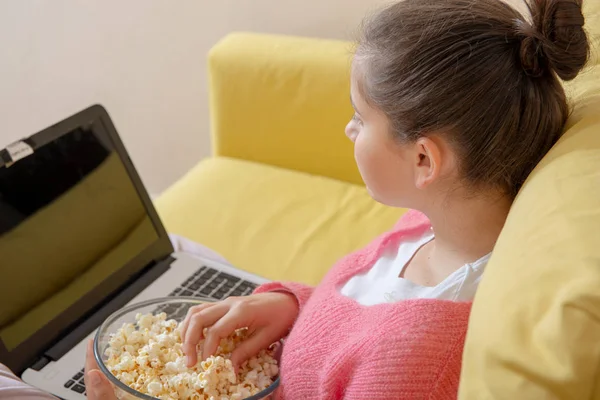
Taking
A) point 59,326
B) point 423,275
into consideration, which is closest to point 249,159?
point 59,326

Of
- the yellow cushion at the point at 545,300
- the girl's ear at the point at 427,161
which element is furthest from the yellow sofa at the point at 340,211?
the girl's ear at the point at 427,161

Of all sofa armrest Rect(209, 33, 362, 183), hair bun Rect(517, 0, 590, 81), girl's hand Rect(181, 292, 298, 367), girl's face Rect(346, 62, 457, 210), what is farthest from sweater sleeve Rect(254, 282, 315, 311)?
sofa armrest Rect(209, 33, 362, 183)

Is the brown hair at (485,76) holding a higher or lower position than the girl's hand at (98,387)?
higher

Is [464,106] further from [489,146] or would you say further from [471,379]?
[471,379]

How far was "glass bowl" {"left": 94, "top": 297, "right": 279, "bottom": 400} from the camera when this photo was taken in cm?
82

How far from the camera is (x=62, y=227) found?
1.17m

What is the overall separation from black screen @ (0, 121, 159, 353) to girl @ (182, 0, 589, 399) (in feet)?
1.08

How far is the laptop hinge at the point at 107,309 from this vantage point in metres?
1.07

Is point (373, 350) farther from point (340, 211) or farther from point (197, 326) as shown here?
point (340, 211)

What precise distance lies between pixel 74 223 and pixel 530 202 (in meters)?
0.83

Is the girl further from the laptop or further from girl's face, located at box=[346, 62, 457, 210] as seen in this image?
the laptop

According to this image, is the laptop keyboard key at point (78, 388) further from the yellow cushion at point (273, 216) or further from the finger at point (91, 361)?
the yellow cushion at point (273, 216)

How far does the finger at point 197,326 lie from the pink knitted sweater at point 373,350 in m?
0.11

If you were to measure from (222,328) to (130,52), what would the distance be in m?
1.44
